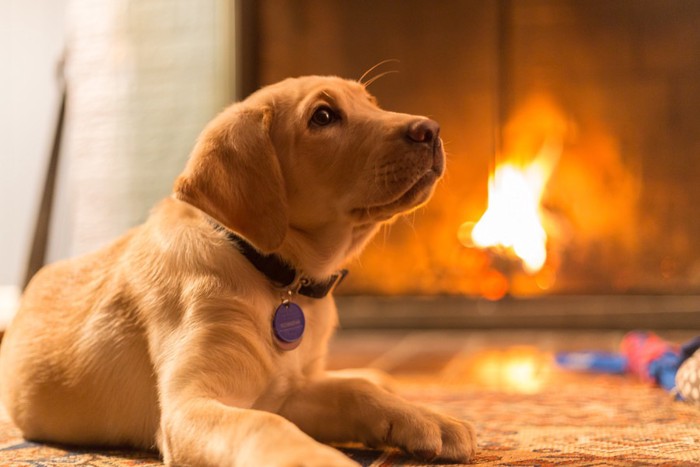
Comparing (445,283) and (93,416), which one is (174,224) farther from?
(445,283)

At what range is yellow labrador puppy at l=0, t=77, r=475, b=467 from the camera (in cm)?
154

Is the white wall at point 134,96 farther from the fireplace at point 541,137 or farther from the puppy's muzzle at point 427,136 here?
the puppy's muzzle at point 427,136

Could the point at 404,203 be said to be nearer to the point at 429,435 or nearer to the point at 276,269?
the point at 276,269

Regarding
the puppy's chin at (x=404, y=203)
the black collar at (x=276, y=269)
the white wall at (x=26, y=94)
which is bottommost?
the black collar at (x=276, y=269)

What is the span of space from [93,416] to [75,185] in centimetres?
260

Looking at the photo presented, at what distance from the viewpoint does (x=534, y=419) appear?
204cm

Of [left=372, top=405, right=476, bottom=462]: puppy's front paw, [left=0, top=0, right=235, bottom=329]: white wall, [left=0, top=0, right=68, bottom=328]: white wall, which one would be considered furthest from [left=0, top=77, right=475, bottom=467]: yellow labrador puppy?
[left=0, top=0, right=68, bottom=328]: white wall

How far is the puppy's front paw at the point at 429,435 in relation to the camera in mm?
1497

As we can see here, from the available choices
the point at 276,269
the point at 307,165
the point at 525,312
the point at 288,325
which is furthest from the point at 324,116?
the point at 525,312

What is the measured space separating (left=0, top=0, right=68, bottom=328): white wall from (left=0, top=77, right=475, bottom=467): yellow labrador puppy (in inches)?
115

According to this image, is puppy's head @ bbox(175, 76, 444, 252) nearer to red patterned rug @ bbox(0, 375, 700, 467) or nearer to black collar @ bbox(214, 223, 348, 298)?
black collar @ bbox(214, 223, 348, 298)

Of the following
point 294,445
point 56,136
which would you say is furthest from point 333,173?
point 56,136

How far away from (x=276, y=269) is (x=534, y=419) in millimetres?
825

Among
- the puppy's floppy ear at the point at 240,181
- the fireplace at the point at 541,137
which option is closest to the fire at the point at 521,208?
the fireplace at the point at 541,137
